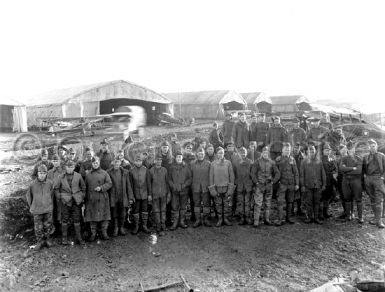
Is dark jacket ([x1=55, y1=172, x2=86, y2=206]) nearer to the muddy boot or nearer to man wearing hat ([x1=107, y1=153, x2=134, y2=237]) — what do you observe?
man wearing hat ([x1=107, y1=153, x2=134, y2=237])

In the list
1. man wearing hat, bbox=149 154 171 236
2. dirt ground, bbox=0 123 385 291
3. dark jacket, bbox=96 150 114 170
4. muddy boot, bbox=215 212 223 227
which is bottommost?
dirt ground, bbox=0 123 385 291

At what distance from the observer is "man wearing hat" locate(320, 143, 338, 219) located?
8.45m

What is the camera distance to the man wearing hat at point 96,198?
7039mm

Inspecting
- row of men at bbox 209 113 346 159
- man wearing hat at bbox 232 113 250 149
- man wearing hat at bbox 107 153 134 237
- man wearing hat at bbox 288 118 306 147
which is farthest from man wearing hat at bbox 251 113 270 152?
man wearing hat at bbox 107 153 134 237

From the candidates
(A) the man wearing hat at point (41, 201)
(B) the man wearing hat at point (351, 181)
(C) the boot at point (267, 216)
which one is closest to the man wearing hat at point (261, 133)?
(B) the man wearing hat at point (351, 181)

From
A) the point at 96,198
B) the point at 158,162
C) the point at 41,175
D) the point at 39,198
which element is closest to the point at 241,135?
the point at 158,162

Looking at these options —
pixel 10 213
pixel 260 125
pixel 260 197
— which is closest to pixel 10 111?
pixel 10 213

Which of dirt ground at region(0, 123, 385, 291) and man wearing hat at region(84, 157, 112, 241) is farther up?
man wearing hat at region(84, 157, 112, 241)

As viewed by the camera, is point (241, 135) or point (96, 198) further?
point (241, 135)

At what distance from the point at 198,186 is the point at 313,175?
2.75m

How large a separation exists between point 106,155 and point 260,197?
3.87 m

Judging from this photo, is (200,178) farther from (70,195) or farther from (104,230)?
(70,195)

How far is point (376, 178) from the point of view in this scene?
8.01m

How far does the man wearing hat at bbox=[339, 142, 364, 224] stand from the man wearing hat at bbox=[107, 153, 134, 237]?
5.10 metres
